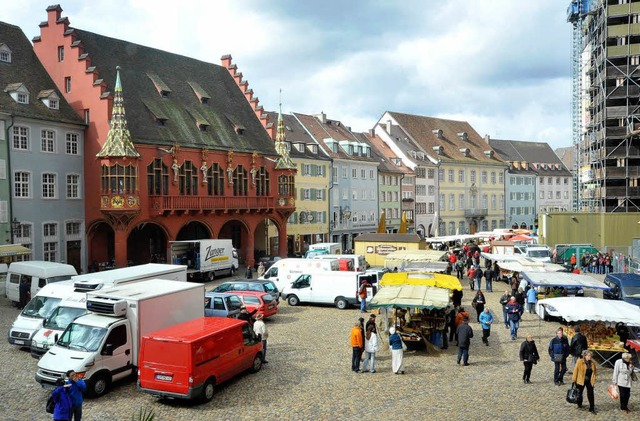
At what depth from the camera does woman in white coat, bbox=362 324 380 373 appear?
58.0ft

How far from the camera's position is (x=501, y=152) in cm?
9388

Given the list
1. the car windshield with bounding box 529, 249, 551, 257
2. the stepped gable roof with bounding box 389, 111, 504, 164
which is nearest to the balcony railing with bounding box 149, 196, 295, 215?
the car windshield with bounding box 529, 249, 551, 257

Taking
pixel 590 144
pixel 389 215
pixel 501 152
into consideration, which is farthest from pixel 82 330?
pixel 501 152

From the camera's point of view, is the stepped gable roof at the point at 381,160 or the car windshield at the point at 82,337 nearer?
the car windshield at the point at 82,337

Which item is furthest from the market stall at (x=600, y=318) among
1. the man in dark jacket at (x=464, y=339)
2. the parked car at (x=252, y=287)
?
the parked car at (x=252, y=287)

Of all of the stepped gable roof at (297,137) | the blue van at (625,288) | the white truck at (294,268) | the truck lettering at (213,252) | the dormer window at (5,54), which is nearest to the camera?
the blue van at (625,288)

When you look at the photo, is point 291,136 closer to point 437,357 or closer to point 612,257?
point 612,257

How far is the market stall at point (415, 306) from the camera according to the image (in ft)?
64.2

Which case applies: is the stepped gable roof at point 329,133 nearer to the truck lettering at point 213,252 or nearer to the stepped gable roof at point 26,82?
the truck lettering at point 213,252

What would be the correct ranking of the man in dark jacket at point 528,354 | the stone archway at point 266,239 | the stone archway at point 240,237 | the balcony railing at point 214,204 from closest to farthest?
the man in dark jacket at point 528,354, the balcony railing at point 214,204, the stone archway at point 240,237, the stone archway at point 266,239

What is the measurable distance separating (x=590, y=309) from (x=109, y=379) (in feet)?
43.3

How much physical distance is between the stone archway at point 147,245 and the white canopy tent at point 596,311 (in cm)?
3138

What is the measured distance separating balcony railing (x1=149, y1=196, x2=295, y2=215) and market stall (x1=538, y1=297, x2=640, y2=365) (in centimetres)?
2787

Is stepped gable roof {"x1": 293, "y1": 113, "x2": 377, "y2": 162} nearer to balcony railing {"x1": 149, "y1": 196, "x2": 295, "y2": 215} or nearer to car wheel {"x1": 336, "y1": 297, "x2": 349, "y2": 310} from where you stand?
balcony railing {"x1": 149, "y1": 196, "x2": 295, "y2": 215}
